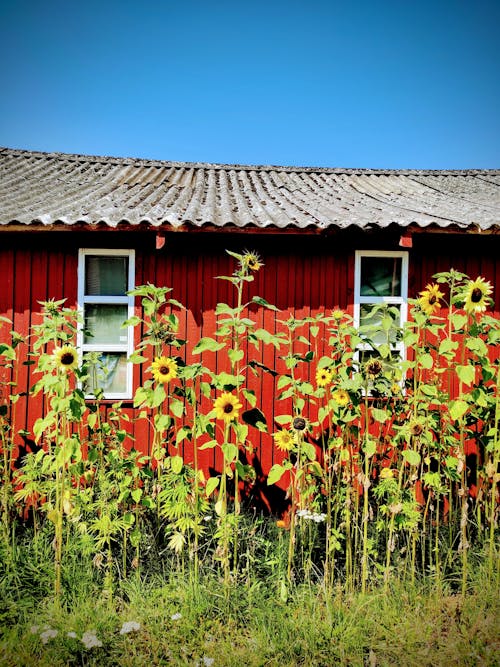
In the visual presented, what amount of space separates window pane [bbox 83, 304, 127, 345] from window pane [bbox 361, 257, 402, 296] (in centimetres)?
282

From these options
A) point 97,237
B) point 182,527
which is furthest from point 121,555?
point 97,237

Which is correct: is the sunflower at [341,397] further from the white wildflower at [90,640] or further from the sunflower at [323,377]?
the white wildflower at [90,640]

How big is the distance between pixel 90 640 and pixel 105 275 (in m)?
3.51

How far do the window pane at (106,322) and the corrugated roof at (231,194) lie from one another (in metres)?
1.00

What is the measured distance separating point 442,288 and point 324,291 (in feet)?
4.63

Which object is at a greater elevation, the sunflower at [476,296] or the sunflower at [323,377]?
the sunflower at [476,296]

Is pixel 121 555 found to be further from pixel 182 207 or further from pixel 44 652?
pixel 182 207

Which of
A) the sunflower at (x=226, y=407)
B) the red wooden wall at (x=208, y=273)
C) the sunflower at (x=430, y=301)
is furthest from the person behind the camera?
the red wooden wall at (x=208, y=273)

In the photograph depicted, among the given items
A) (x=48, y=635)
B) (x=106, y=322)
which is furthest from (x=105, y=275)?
(x=48, y=635)

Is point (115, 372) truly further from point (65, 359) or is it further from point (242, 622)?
point (242, 622)

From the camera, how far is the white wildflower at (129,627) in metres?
2.93

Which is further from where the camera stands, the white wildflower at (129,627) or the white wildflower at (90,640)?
the white wildflower at (129,627)

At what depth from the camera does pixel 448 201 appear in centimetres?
687

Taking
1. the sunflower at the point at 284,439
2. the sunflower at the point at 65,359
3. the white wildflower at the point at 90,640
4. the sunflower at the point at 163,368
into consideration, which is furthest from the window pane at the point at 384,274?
the white wildflower at the point at 90,640
